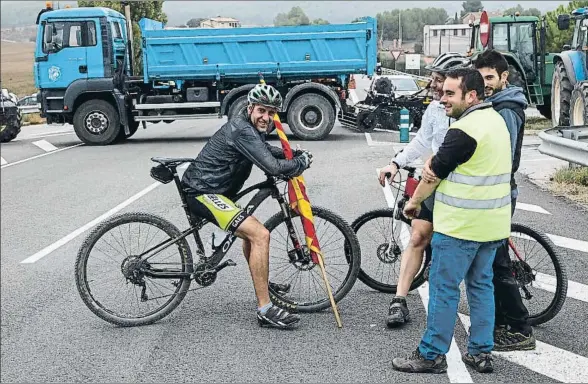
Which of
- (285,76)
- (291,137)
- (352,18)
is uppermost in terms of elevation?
(352,18)

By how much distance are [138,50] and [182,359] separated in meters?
16.8

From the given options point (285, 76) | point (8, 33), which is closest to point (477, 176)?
point (8, 33)

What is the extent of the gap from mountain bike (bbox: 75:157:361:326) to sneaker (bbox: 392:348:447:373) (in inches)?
52.2

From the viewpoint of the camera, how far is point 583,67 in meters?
16.0

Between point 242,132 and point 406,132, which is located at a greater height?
point 242,132

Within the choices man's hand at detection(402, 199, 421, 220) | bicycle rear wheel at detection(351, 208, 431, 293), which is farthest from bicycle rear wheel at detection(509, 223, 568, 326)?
man's hand at detection(402, 199, 421, 220)

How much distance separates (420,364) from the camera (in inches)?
191

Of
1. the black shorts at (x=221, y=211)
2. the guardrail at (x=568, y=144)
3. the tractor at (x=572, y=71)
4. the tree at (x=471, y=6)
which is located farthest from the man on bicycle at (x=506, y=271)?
the tree at (x=471, y=6)

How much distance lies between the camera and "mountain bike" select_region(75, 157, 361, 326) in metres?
5.86

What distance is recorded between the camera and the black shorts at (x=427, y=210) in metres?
5.32

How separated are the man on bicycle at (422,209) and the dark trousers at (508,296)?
55cm

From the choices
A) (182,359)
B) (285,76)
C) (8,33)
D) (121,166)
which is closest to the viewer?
(8,33)

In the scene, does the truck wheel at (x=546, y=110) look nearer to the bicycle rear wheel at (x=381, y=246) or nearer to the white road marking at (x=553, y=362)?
the bicycle rear wheel at (x=381, y=246)

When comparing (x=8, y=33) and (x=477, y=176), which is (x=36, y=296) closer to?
(x=8, y=33)
